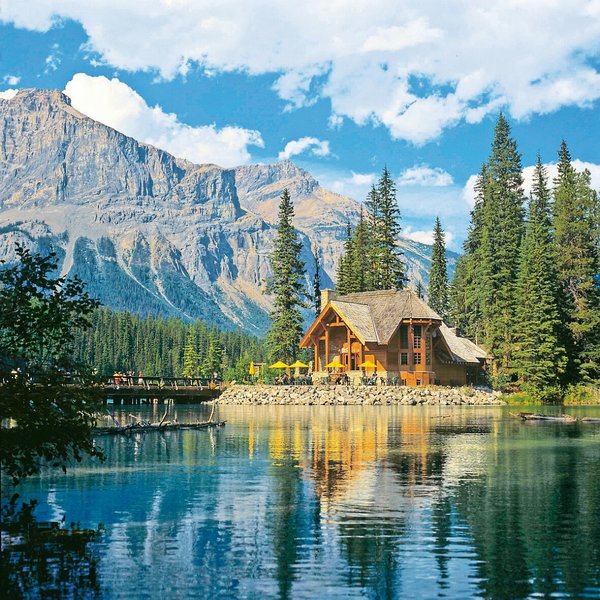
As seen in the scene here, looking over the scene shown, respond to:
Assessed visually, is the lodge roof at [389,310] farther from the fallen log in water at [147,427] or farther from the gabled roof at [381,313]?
the fallen log in water at [147,427]

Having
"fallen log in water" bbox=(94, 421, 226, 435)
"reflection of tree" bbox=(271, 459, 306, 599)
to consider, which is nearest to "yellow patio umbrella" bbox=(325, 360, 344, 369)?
"fallen log in water" bbox=(94, 421, 226, 435)

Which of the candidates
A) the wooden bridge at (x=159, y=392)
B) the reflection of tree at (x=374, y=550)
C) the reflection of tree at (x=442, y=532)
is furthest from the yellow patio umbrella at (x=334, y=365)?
the reflection of tree at (x=374, y=550)

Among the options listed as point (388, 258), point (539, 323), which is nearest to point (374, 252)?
point (388, 258)

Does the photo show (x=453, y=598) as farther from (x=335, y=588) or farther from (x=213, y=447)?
(x=213, y=447)

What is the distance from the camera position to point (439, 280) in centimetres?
10206

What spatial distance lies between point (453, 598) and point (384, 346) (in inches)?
2386

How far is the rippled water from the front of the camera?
36.9 ft

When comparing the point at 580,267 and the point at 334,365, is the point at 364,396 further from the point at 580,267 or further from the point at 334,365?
the point at 580,267

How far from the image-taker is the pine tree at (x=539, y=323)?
201 feet

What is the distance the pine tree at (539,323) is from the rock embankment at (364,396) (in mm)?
3625

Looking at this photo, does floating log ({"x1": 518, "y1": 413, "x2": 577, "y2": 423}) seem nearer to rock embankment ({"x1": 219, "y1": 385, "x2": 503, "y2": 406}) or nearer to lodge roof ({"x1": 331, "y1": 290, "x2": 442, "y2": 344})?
rock embankment ({"x1": 219, "y1": 385, "x2": 503, "y2": 406})

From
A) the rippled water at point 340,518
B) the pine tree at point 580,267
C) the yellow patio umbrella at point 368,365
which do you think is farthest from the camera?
the yellow patio umbrella at point 368,365

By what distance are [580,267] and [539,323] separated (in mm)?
9083

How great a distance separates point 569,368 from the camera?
65.0m
